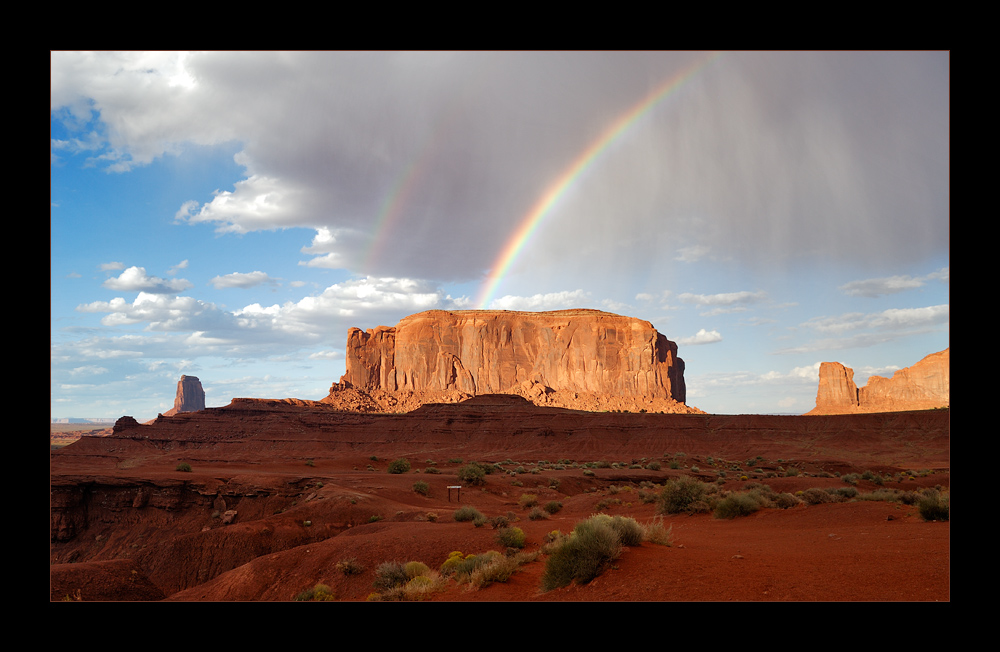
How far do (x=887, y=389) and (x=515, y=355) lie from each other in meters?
86.7

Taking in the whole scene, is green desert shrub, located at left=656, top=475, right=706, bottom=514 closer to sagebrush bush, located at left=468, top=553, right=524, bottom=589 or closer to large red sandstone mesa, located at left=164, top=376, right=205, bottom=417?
sagebrush bush, located at left=468, top=553, right=524, bottom=589

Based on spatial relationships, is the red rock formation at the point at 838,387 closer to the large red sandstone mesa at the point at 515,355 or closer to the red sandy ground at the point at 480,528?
the large red sandstone mesa at the point at 515,355

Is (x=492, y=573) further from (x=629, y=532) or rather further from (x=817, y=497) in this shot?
(x=817, y=497)

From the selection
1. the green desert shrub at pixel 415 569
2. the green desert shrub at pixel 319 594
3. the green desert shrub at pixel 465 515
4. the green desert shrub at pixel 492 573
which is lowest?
the green desert shrub at pixel 465 515

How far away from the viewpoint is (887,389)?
438 feet

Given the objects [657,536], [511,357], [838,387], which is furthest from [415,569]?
[838,387]

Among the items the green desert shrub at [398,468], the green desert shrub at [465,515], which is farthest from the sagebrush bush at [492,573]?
the green desert shrub at [398,468]

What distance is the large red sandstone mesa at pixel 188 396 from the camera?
15688cm

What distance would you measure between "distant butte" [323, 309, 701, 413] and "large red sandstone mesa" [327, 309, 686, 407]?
231 mm

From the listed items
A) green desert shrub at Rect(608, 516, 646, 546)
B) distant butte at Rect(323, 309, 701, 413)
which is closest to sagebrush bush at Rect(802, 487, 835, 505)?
green desert shrub at Rect(608, 516, 646, 546)

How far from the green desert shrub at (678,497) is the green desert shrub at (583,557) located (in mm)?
11122
